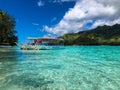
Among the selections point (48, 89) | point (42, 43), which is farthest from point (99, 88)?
point (42, 43)

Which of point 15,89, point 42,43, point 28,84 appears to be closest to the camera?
point 15,89

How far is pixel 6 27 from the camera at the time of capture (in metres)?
88.6

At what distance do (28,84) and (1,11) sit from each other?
284ft

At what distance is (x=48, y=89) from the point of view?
9.59 meters

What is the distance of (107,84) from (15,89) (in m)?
4.98

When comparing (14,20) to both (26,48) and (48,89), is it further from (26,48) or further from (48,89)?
(48,89)

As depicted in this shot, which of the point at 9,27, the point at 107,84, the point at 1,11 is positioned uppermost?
the point at 1,11

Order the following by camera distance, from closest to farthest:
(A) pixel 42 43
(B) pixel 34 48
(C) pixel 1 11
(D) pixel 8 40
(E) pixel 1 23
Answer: (B) pixel 34 48, (A) pixel 42 43, (E) pixel 1 23, (C) pixel 1 11, (D) pixel 8 40

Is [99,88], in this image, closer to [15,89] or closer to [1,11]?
[15,89]

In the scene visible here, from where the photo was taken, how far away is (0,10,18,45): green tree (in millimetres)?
87375

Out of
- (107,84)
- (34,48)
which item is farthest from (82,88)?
(34,48)

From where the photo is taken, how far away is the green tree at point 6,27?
87375 mm

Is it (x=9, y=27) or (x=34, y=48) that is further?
(x=9, y=27)

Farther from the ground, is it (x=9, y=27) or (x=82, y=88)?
(x=9, y=27)
